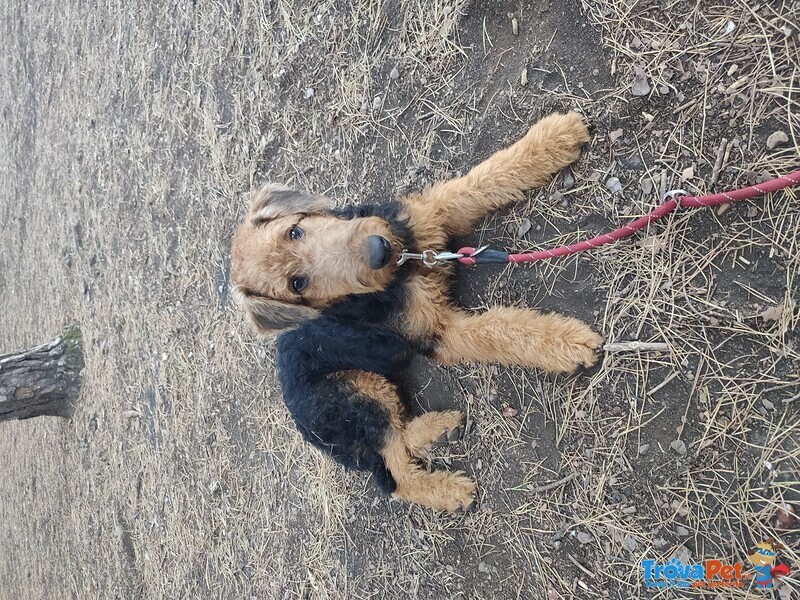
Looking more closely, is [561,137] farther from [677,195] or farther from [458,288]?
[458,288]

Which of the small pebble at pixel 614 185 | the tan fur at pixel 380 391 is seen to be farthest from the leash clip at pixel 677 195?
the tan fur at pixel 380 391

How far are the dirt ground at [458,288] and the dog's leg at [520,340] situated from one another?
137 millimetres

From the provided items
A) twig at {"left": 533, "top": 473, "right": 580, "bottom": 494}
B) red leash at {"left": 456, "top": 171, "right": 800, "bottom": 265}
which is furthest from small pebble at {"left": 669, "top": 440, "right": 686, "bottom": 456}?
red leash at {"left": 456, "top": 171, "right": 800, "bottom": 265}

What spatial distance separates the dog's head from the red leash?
445 mm

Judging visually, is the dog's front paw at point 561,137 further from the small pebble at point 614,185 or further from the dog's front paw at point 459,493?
the dog's front paw at point 459,493

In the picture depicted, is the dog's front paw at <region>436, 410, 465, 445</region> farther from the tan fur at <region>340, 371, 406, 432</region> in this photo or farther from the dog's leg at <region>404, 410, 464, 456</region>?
the tan fur at <region>340, 371, 406, 432</region>

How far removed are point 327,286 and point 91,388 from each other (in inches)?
211

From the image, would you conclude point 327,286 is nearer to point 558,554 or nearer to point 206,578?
point 558,554

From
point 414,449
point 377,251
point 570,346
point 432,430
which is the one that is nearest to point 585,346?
point 570,346

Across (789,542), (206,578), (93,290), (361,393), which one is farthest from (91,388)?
(789,542)

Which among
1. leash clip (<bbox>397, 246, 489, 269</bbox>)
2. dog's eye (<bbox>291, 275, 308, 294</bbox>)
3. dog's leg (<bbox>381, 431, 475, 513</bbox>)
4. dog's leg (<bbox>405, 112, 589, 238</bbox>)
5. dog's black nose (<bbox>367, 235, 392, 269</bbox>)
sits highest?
dog's leg (<bbox>405, 112, 589, 238</bbox>)

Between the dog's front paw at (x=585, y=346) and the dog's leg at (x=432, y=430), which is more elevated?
the dog's front paw at (x=585, y=346)

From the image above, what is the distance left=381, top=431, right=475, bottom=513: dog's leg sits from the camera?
3.40m

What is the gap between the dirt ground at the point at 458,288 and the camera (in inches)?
91.0
